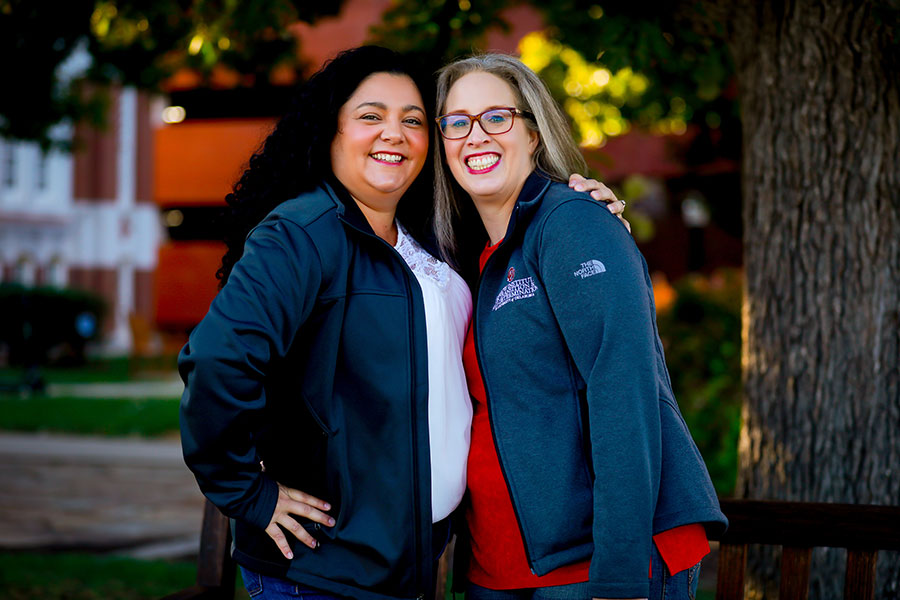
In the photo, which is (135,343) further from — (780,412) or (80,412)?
(780,412)

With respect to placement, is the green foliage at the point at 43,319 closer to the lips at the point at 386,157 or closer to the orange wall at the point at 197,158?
the orange wall at the point at 197,158

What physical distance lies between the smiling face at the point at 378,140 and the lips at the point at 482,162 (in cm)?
19

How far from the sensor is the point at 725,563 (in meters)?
2.99

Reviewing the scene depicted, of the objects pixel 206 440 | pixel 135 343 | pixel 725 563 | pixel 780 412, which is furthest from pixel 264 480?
pixel 135 343

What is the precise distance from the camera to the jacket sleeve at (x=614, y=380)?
2.07 meters

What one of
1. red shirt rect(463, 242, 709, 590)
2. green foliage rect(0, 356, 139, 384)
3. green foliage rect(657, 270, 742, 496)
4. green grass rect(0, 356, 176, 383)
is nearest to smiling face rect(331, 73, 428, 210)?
red shirt rect(463, 242, 709, 590)

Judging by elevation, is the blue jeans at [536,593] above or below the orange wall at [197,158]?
below

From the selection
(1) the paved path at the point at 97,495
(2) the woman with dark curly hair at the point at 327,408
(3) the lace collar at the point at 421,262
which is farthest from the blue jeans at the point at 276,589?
(1) the paved path at the point at 97,495

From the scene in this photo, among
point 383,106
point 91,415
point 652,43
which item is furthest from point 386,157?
point 91,415

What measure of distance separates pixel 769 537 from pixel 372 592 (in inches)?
56.1

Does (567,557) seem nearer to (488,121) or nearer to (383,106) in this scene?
(488,121)

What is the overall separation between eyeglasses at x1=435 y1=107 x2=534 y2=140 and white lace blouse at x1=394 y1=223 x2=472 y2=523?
425 mm

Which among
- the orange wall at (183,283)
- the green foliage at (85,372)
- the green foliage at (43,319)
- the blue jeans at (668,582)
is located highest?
the blue jeans at (668,582)

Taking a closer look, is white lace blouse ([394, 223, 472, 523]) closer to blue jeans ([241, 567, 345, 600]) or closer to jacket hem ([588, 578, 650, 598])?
blue jeans ([241, 567, 345, 600])
